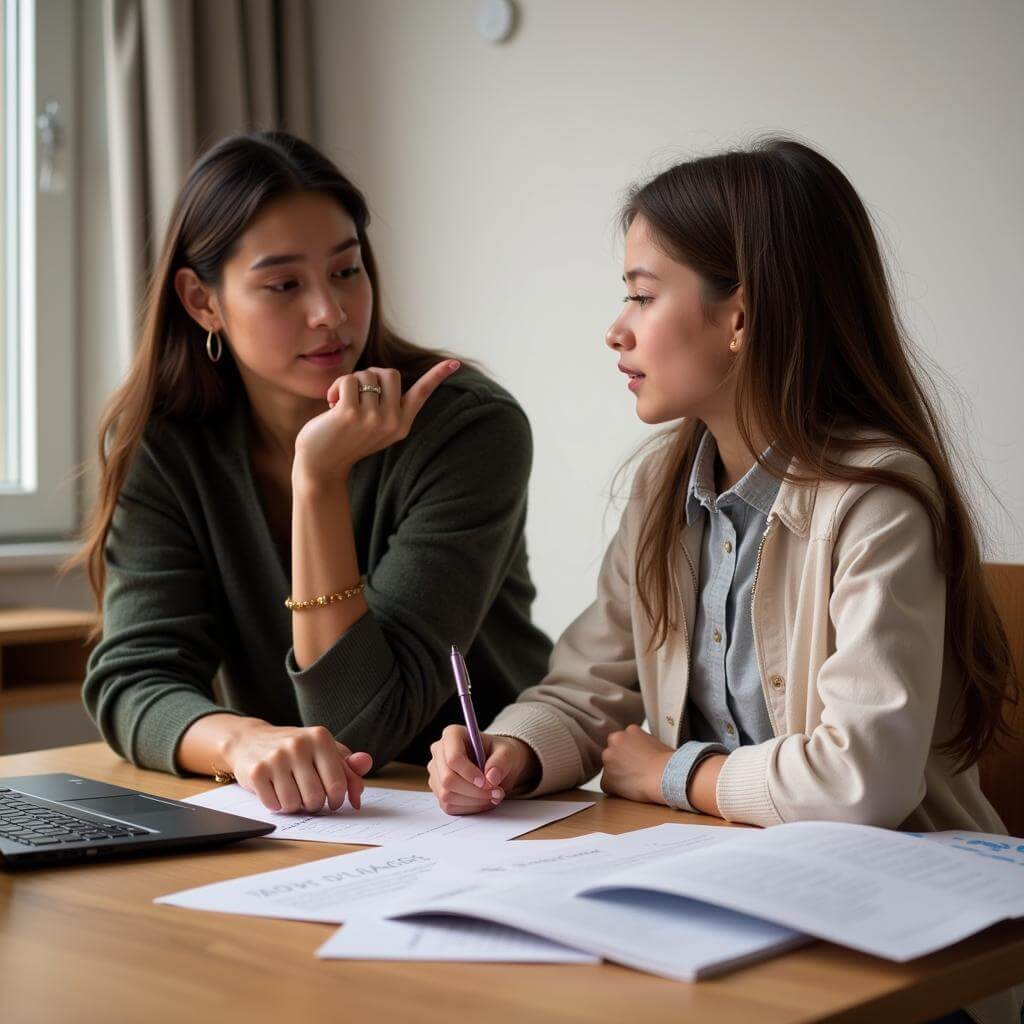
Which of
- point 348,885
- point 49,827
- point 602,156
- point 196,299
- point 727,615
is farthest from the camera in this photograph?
point 602,156

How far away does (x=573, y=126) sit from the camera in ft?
8.77

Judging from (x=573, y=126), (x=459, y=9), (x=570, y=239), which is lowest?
(x=570, y=239)

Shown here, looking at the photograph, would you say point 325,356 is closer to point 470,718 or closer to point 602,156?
point 470,718

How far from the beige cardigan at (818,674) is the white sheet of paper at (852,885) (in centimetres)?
19

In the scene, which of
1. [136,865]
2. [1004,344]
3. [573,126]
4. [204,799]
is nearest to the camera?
[136,865]

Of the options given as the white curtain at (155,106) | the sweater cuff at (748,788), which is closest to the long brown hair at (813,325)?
the sweater cuff at (748,788)

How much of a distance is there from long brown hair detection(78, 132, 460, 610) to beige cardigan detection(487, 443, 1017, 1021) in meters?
0.53

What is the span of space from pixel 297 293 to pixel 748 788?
862mm

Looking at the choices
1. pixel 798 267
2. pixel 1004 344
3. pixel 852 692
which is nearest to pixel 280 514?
pixel 798 267

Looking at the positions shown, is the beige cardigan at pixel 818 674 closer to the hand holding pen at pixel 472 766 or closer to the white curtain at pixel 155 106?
the hand holding pen at pixel 472 766

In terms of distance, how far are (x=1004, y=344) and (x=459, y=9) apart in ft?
4.92

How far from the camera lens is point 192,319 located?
1770 mm

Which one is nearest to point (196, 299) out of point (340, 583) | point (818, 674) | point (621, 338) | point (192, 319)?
point (192, 319)

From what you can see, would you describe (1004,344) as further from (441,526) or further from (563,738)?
(563,738)
